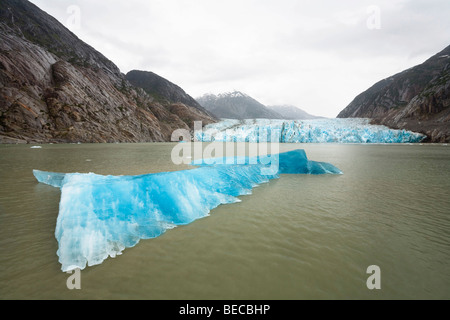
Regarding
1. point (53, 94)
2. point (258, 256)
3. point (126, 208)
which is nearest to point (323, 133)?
point (258, 256)

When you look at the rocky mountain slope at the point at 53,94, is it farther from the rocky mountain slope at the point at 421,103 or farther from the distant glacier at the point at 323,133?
the rocky mountain slope at the point at 421,103

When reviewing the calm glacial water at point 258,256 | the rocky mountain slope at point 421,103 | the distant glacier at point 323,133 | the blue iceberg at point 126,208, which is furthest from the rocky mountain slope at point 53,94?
the rocky mountain slope at point 421,103

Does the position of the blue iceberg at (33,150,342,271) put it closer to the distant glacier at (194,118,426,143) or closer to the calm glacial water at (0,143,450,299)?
the calm glacial water at (0,143,450,299)

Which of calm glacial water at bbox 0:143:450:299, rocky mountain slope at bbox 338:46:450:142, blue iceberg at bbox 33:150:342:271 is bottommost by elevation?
calm glacial water at bbox 0:143:450:299

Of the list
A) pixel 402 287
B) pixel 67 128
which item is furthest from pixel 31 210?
pixel 67 128

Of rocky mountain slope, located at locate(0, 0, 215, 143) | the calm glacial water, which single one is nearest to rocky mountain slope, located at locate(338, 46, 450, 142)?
the calm glacial water
